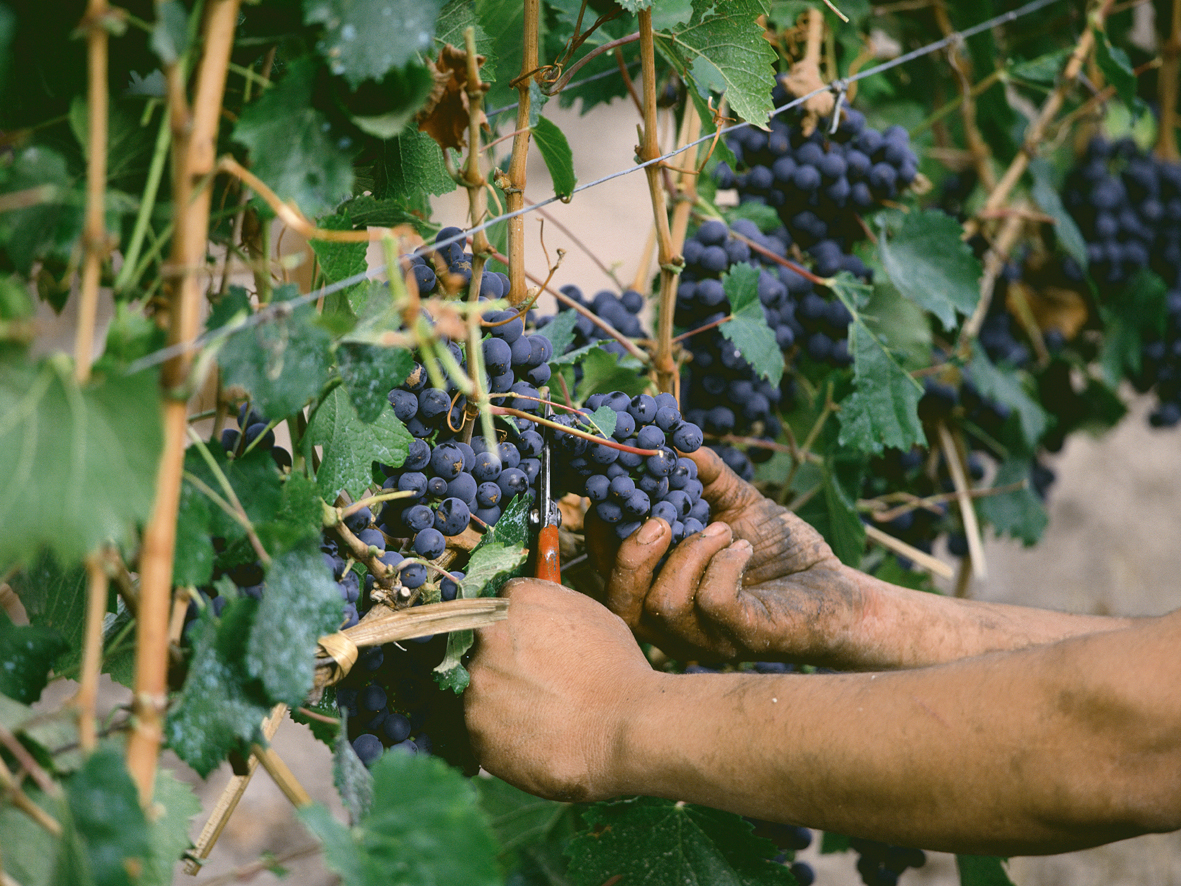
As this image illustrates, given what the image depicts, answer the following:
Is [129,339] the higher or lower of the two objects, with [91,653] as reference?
higher

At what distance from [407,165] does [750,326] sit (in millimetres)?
409

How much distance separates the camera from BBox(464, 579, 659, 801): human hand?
0.68 meters

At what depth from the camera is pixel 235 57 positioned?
58cm

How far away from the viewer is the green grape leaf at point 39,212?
1.54 ft

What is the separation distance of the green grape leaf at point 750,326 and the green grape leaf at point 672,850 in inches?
17.3

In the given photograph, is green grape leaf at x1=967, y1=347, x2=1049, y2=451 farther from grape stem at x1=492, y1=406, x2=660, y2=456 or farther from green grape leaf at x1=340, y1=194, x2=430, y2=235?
green grape leaf at x1=340, y1=194, x2=430, y2=235

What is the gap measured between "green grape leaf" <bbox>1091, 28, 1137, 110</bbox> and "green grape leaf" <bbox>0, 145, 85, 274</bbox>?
1.26 metres

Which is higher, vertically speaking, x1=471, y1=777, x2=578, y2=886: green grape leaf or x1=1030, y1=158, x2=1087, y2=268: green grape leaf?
x1=1030, y1=158, x2=1087, y2=268: green grape leaf

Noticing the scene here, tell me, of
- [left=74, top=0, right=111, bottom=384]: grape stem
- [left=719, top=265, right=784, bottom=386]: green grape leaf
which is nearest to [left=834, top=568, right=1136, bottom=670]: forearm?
[left=719, top=265, right=784, bottom=386]: green grape leaf

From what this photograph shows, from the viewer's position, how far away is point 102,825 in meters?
0.41

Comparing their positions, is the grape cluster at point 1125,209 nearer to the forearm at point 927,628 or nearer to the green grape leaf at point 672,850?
the forearm at point 927,628

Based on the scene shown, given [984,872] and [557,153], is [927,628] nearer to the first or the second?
[984,872]

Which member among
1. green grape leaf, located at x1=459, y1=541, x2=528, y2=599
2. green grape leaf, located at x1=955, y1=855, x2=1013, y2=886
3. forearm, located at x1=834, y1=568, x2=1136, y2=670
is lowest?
green grape leaf, located at x1=955, y1=855, x2=1013, y2=886

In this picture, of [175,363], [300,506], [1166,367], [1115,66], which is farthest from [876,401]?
[1166,367]
